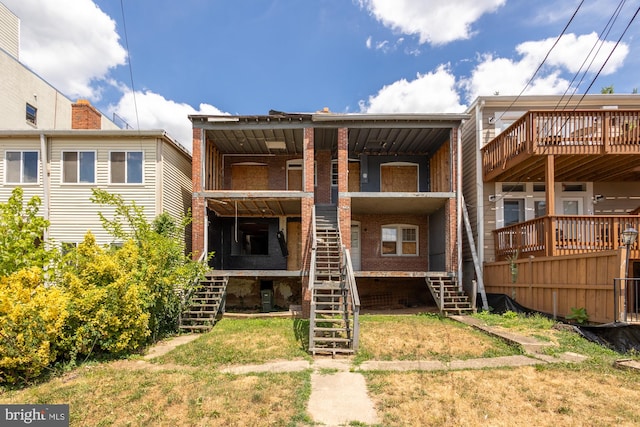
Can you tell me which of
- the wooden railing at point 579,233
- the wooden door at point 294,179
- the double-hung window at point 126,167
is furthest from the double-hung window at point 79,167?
the wooden railing at point 579,233

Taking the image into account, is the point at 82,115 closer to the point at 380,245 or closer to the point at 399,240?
the point at 380,245

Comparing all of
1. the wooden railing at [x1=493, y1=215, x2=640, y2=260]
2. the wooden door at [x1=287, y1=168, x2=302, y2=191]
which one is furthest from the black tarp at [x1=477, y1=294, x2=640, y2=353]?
the wooden door at [x1=287, y1=168, x2=302, y2=191]

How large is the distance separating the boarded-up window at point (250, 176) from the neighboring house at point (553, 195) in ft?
28.1

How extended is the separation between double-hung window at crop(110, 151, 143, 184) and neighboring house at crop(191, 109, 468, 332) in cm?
214

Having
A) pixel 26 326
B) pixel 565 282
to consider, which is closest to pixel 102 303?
pixel 26 326

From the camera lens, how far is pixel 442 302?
12.4m

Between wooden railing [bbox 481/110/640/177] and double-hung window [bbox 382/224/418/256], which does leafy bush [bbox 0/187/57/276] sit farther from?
wooden railing [bbox 481/110/640/177]

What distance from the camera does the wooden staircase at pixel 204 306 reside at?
11023mm

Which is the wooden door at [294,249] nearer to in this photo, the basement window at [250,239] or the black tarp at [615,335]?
the basement window at [250,239]

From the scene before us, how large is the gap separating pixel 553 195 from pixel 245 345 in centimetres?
944

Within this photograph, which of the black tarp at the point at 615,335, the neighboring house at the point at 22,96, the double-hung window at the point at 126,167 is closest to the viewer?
the black tarp at the point at 615,335

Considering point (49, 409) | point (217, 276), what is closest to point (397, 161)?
point (217, 276)

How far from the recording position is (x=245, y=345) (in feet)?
28.8

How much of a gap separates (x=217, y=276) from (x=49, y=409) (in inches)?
320
